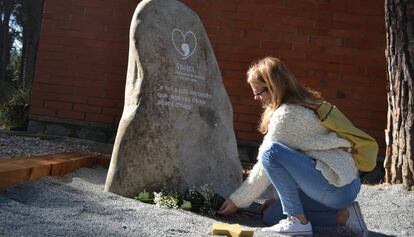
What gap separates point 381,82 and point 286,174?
3276 millimetres

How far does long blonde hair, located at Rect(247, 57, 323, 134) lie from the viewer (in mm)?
2920

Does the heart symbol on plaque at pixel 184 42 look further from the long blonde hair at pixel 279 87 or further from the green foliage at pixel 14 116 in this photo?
the green foliage at pixel 14 116

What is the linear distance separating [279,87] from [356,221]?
0.93 meters

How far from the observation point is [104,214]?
2785mm

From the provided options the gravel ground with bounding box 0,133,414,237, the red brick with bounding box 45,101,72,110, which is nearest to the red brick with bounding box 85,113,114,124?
the red brick with bounding box 45,101,72,110

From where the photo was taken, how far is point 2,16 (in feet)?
53.8

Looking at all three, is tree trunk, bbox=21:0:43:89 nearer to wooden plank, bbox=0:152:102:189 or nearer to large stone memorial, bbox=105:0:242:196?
wooden plank, bbox=0:152:102:189

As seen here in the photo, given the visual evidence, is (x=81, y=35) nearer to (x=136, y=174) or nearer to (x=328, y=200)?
(x=136, y=174)

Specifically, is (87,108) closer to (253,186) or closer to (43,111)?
(43,111)

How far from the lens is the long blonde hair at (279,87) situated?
2920mm

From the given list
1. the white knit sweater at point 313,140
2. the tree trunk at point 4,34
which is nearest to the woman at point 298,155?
the white knit sweater at point 313,140

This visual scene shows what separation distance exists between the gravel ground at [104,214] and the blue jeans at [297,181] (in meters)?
0.26

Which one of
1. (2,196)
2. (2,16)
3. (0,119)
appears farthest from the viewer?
(2,16)

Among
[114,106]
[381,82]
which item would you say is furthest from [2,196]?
[381,82]
